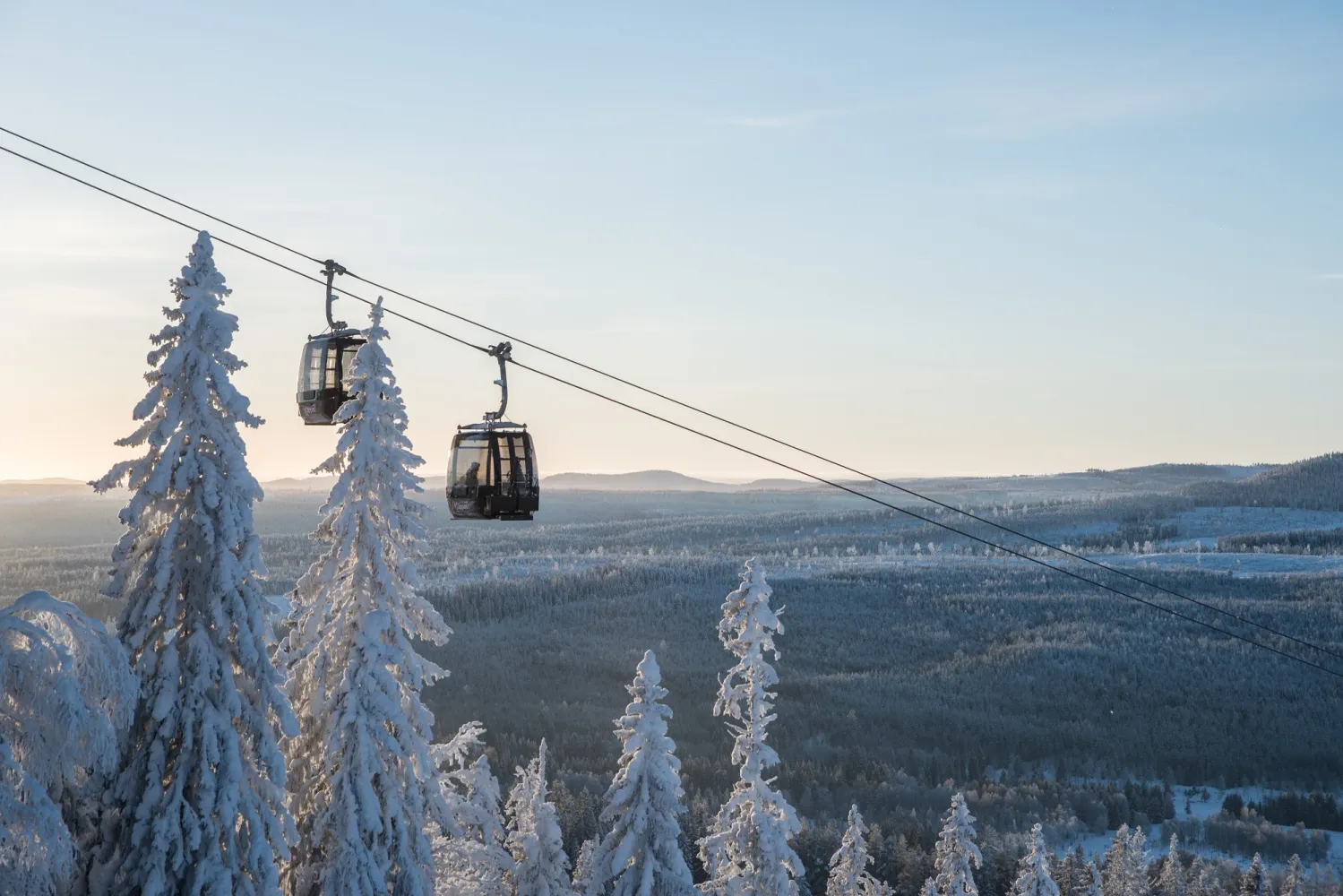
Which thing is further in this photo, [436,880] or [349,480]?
[436,880]

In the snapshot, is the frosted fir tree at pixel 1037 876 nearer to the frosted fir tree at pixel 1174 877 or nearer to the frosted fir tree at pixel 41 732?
the frosted fir tree at pixel 1174 877

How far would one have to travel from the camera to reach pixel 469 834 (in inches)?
1027

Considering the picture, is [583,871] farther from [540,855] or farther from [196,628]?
[196,628]

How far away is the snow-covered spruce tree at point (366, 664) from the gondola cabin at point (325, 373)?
0.96ft

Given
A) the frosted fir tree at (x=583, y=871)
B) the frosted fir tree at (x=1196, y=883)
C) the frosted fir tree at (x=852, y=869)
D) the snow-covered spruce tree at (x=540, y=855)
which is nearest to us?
the snow-covered spruce tree at (x=540, y=855)

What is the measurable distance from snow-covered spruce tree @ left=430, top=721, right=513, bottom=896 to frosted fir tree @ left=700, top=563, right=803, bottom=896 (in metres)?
5.52

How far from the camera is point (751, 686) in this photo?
28203 mm

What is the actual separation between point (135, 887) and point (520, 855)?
46.2 feet

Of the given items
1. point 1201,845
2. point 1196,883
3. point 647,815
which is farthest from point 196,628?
point 1201,845

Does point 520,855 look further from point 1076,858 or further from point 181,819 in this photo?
point 1076,858

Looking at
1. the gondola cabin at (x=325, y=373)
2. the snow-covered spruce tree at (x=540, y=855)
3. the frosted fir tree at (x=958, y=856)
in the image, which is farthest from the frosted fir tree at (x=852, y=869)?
the gondola cabin at (x=325, y=373)

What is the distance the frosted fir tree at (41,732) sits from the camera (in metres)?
12.1

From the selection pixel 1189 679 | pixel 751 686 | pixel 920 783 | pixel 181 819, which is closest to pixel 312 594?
pixel 181 819

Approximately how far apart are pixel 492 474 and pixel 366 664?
12.6 ft
